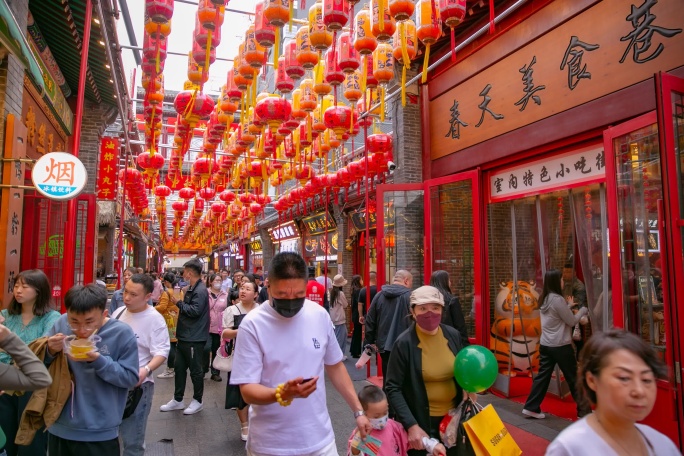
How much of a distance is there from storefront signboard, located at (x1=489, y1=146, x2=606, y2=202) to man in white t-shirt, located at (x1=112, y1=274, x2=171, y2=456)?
4.87 m

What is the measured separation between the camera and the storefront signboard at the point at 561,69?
473 cm

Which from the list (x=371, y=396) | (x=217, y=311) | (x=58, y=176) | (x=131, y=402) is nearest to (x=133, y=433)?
(x=131, y=402)

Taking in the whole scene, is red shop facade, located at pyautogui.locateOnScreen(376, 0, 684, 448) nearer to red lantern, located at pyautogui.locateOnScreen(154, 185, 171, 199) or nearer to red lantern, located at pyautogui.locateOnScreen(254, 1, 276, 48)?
red lantern, located at pyautogui.locateOnScreen(254, 1, 276, 48)

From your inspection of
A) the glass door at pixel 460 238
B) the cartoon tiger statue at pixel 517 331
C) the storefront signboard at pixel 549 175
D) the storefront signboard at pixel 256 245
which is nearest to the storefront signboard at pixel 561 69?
the storefront signboard at pixel 549 175

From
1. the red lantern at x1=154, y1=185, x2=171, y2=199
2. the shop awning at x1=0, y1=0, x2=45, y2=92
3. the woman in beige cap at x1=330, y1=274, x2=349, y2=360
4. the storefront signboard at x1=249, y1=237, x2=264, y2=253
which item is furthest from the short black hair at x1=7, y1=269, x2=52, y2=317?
the storefront signboard at x1=249, y1=237, x2=264, y2=253

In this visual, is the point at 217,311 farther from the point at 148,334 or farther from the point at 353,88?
the point at 353,88

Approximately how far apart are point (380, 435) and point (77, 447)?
1.69 m

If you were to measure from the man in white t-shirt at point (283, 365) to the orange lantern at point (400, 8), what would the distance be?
3991mm

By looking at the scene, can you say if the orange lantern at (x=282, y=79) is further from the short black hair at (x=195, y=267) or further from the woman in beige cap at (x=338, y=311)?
the woman in beige cap at (x=338, y=311)

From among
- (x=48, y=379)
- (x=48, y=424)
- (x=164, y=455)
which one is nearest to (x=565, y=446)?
(x=48, y=379)

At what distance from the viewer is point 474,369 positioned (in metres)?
2.85

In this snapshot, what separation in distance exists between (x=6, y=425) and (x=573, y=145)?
6.09 m

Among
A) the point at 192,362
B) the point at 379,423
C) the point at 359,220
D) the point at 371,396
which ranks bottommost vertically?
the point at 192,362

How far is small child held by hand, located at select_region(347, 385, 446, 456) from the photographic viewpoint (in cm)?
278
